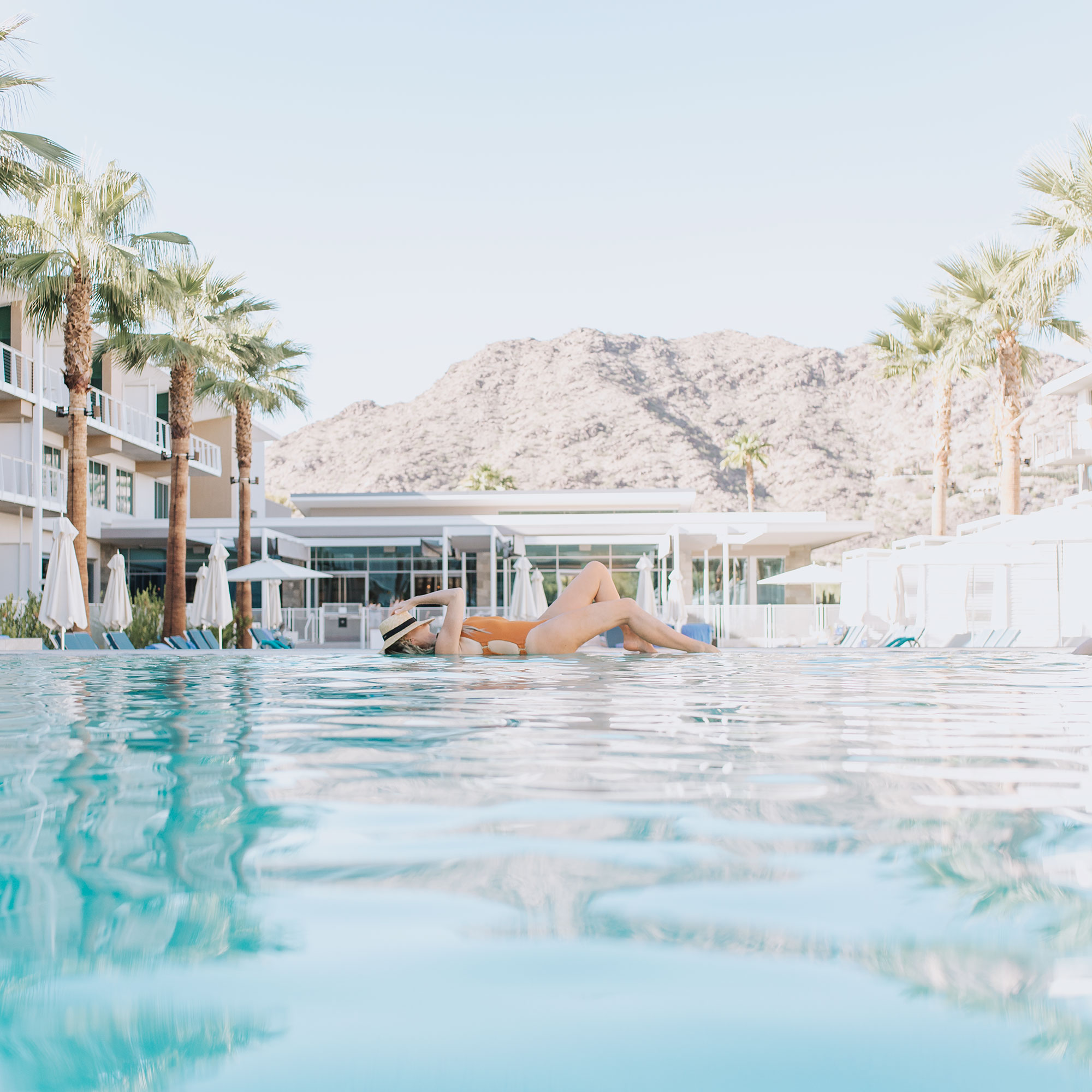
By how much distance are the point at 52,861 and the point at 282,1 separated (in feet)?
111

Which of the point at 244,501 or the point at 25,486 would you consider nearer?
the point at 25,486

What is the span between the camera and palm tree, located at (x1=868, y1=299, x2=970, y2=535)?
2533 cm

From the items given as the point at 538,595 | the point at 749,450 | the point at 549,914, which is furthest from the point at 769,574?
the point at 549,914

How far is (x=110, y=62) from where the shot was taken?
32.4 metres

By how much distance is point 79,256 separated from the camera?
16688 millimetres

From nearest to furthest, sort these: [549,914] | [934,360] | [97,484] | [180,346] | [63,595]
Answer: [549,914] → [63,595] → [180,346] → [934,360] → [97,484]

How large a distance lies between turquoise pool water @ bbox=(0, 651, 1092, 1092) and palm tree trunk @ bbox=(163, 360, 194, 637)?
1570 cm

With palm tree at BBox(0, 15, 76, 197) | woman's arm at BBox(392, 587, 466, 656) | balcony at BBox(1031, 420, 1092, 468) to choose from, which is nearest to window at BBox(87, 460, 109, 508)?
palm tree at BBox(0, 15, 76, 197)

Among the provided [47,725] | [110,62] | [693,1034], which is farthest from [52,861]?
[110,62]

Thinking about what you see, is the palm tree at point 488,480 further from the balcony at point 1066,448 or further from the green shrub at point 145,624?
the green shrub at point 145,624

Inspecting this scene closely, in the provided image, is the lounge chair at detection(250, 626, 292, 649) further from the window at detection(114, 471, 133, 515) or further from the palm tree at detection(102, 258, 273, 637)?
the window at detection(114, 471, 133, 515)

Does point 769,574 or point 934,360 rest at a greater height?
point 934,360

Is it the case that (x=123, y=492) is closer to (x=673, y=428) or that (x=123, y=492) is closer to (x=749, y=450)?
(x=749, y=450)

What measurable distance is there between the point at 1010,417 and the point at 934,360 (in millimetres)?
4701
